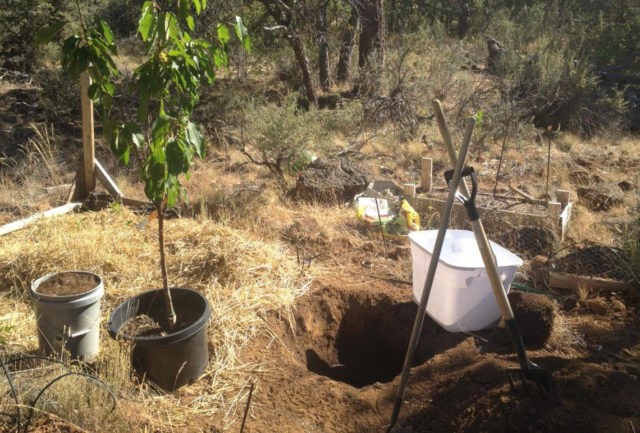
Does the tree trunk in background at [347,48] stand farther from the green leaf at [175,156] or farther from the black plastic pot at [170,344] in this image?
the green leaf at [175,156]

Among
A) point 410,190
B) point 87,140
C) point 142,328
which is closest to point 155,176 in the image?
point 142,328

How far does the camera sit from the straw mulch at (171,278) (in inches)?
117

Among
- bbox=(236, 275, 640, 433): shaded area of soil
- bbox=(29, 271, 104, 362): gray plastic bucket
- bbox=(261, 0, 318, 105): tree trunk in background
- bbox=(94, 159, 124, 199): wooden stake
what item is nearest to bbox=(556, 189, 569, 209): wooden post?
bbox=(236, 275, 640, 433): shaded area of soil

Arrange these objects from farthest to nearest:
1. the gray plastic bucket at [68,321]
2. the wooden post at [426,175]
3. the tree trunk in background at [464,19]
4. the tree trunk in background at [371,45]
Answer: the tree trunk in background at [464,19] < the tree trunk in background at [371,45] < the wooden post at [426,175] < the gray plastic bucket at [68,321]

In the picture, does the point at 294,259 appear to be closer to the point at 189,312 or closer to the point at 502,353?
the point at 189,312

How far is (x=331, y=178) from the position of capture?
6.19m

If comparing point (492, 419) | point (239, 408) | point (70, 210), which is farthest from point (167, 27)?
point (70, 210)

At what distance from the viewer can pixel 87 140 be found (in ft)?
18.3

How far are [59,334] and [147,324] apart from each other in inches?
18.5

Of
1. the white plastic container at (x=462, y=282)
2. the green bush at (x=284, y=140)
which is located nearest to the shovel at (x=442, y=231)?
the white plastic container at (x=462, y=282)

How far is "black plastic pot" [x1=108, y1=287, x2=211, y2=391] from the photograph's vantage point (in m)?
2.93

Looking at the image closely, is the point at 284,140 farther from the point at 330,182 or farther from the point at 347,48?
the point at 347,48

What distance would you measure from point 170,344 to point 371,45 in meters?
8.63

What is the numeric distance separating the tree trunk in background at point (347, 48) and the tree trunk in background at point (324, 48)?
383 millimetres
